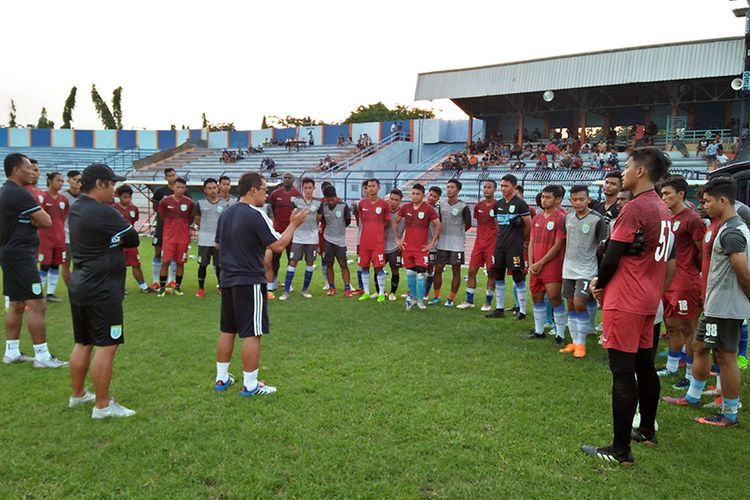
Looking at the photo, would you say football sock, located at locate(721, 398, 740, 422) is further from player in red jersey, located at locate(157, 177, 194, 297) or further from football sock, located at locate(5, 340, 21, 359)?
player in red jersey, located at locate(157, 177, 194, 297)

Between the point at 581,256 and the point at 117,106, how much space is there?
6486cm

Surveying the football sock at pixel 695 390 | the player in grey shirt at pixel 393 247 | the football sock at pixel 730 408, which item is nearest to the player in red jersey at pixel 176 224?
the player in grey shirt at pixel 393 247

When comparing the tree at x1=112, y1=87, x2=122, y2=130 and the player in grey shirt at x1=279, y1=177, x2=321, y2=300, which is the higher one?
the tree at x1=112, y1=87, x2=122, y2=130

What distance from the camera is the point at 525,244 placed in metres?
8.98

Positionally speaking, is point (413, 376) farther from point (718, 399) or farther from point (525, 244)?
point (525, 244)

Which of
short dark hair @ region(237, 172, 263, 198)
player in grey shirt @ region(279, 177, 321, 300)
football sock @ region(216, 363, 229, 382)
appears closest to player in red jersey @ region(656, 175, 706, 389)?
short dark hair @ region(237, 172, 263, 198)

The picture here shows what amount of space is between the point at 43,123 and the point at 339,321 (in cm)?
6862

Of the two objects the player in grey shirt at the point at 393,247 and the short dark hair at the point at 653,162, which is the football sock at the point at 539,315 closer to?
the player in grey shirt at the point at 393,247

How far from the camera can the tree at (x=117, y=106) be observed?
61.1 m

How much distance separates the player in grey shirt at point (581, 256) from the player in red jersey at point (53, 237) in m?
8.38

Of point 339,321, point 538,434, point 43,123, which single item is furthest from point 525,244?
point 43,123

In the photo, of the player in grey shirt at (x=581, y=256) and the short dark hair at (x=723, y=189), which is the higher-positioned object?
the short dark hair at (x=723, y=189)

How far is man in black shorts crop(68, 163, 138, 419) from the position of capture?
4660mm

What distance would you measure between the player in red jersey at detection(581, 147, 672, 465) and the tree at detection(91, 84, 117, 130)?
65952 millimetres
